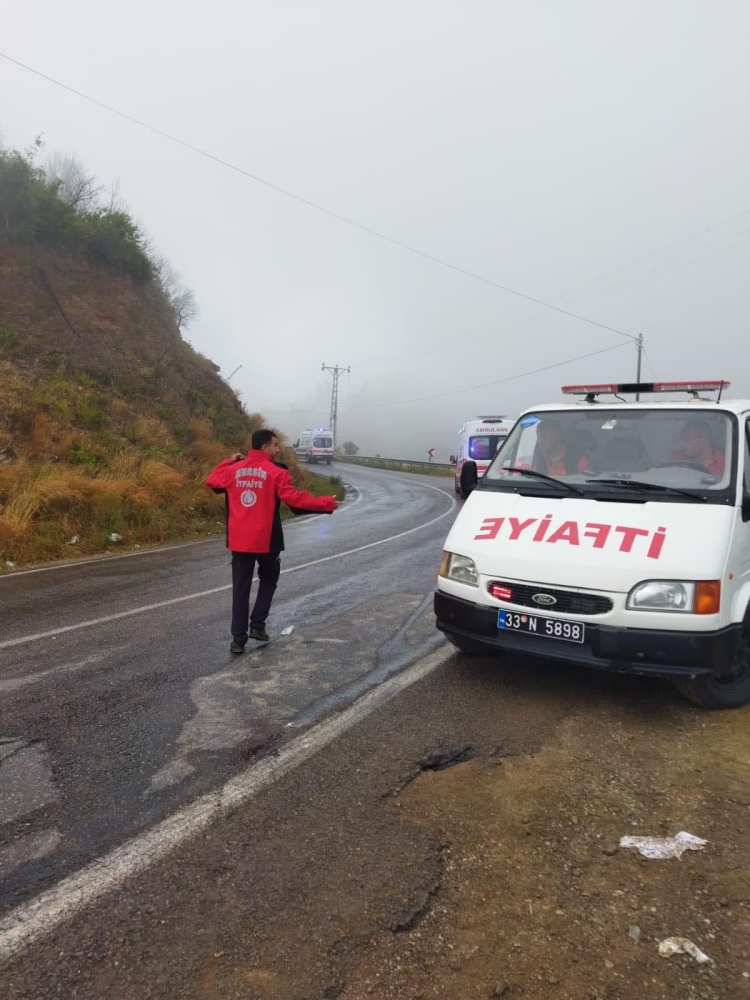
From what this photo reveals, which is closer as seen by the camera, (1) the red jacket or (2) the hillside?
(1) the red jacket

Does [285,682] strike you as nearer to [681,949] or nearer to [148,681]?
[148,681]

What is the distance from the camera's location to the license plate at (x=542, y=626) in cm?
404

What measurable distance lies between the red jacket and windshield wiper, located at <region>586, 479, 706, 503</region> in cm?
216

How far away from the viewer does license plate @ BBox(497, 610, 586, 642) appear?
4.04m

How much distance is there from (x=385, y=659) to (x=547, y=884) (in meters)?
2.77

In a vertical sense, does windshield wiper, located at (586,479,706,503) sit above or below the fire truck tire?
above

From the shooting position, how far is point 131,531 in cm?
1252

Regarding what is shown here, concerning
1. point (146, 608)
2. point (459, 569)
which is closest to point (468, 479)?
point (459, 569)

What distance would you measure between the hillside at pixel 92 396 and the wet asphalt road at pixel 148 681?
8.49 ft

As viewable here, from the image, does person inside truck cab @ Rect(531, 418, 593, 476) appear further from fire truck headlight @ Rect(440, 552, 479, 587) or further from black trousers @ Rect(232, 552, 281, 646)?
black trousers @ Rect(232, 552, 281, 646)

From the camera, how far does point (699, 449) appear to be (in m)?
4.81

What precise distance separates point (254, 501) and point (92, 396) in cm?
1435

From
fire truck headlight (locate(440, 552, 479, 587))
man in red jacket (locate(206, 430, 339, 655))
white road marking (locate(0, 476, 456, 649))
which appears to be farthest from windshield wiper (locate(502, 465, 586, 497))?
white road marking (locate(0, 476, 456, 649))

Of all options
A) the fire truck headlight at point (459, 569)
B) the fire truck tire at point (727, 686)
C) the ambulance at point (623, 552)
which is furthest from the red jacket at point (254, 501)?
the fire truck tire at point (727, 686)
